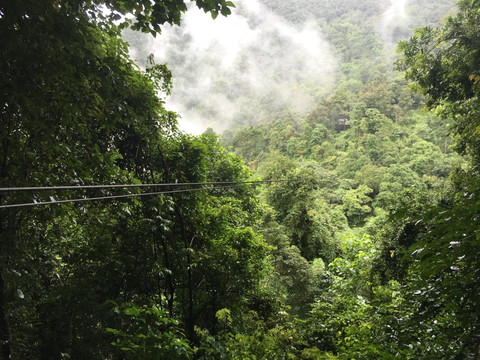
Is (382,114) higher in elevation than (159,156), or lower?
higher

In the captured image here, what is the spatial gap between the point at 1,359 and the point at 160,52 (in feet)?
290

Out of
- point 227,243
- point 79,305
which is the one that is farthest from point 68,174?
point 227,243

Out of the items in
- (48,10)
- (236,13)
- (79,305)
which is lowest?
(79,305)

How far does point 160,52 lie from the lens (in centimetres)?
7875

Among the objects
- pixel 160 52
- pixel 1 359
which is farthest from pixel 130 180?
pixel 160 52

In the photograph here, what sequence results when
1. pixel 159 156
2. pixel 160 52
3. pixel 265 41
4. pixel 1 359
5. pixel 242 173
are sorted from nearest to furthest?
pixel 1 359, pixel 159 156, pixel 242 173, pixel 160 52, pixel 265 41

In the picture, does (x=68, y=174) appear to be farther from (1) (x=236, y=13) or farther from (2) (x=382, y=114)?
(1) (x=236, y=13)

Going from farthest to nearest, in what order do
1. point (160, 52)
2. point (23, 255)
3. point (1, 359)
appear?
1. point (160, 52)
2. point (23, 255)
3. point (1, 359)

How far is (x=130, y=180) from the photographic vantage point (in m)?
2.82

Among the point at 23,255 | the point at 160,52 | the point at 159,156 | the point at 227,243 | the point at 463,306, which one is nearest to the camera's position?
the point at 463,306

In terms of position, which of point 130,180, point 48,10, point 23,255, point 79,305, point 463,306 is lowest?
point 463,306

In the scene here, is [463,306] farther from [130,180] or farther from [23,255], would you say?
[23,255]

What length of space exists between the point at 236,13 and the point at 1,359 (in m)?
108

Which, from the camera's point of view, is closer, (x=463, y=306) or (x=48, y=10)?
(x=463, y=306)
